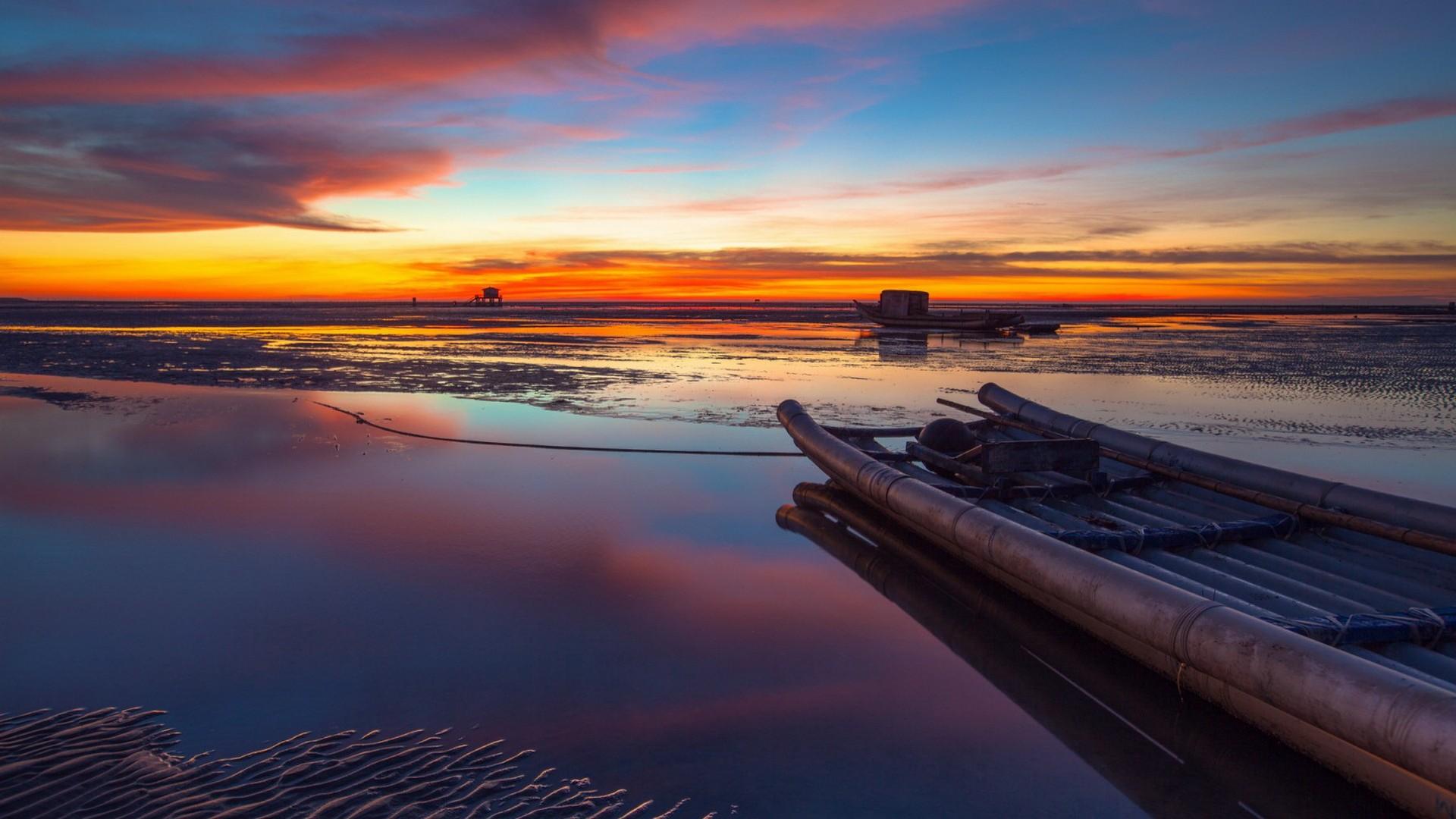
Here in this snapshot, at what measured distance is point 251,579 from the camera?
20.3 feet

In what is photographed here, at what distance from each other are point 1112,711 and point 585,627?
3.25 meters

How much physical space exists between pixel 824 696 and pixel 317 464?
25.8ft

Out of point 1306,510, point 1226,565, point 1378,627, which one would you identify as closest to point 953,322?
point 1306,510

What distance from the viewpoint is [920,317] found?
172ft

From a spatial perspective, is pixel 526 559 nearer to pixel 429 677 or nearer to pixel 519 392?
Result: pixel 429 677

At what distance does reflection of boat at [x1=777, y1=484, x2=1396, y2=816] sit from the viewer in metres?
3.73

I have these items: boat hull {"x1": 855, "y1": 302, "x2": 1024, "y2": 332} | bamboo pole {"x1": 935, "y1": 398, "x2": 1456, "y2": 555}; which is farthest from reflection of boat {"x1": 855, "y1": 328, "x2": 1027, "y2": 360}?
bamboo pole {"x1": 935, "y1": 398, "x2": 1456, "y2": 555}

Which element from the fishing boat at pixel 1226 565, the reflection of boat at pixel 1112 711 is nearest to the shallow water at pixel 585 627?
the reflection of boat at pixel 1112 711

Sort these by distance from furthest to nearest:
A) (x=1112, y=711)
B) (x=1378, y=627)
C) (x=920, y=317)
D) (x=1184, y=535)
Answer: (x=920, y=317)
(x=1184, y=535)
(x=1112, y=711)
(x=1378, y=627)

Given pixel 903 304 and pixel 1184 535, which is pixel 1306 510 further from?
pixel 903 304

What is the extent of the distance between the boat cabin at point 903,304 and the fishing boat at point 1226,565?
45.9 meters

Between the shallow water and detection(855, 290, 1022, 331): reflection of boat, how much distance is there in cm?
3601

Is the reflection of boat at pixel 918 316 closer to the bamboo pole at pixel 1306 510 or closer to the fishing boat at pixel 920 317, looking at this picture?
the fishing boat at pixel 920 317

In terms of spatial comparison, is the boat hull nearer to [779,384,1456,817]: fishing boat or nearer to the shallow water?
the shallow water
